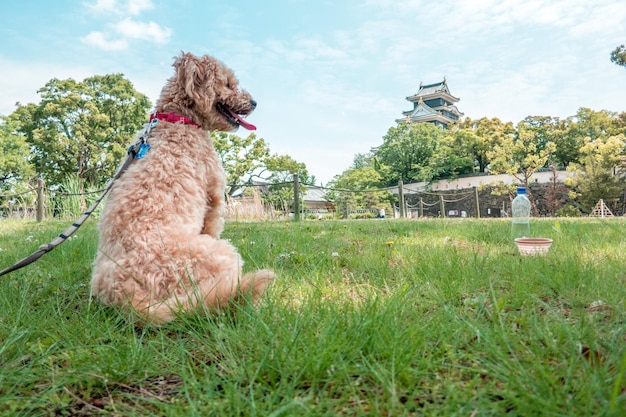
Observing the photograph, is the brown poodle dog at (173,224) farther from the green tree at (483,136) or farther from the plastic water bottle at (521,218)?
the green tree at (483,136)

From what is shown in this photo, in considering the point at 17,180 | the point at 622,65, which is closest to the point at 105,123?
the point at 17,180

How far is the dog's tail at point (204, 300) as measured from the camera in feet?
4.88

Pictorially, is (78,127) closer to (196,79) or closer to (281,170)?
(281,170)

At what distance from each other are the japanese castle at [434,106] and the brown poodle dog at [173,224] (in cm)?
5349

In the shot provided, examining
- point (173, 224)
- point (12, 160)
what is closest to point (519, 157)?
point (173, 224)

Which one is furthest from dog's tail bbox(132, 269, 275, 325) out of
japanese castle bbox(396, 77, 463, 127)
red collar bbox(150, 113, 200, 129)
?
japanese castle bbox(396, 77, 463, 127)

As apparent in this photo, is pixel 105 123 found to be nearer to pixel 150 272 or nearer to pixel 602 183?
pixel 150 272

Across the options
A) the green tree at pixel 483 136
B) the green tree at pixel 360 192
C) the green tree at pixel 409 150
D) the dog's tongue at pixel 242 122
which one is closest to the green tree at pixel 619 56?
the dog's tongue at pixel 242 122

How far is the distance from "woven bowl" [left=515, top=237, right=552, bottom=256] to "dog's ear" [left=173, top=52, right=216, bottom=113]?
2.40 m

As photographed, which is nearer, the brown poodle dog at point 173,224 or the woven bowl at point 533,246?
the brown poodle dog at point 173,224

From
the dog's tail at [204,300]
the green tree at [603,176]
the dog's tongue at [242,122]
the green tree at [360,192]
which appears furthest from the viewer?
the green tree at [360,192]

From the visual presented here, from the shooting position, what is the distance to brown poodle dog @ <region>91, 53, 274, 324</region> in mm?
1569

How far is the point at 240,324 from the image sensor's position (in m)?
1.38

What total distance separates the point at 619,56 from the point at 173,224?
37.8 ft
